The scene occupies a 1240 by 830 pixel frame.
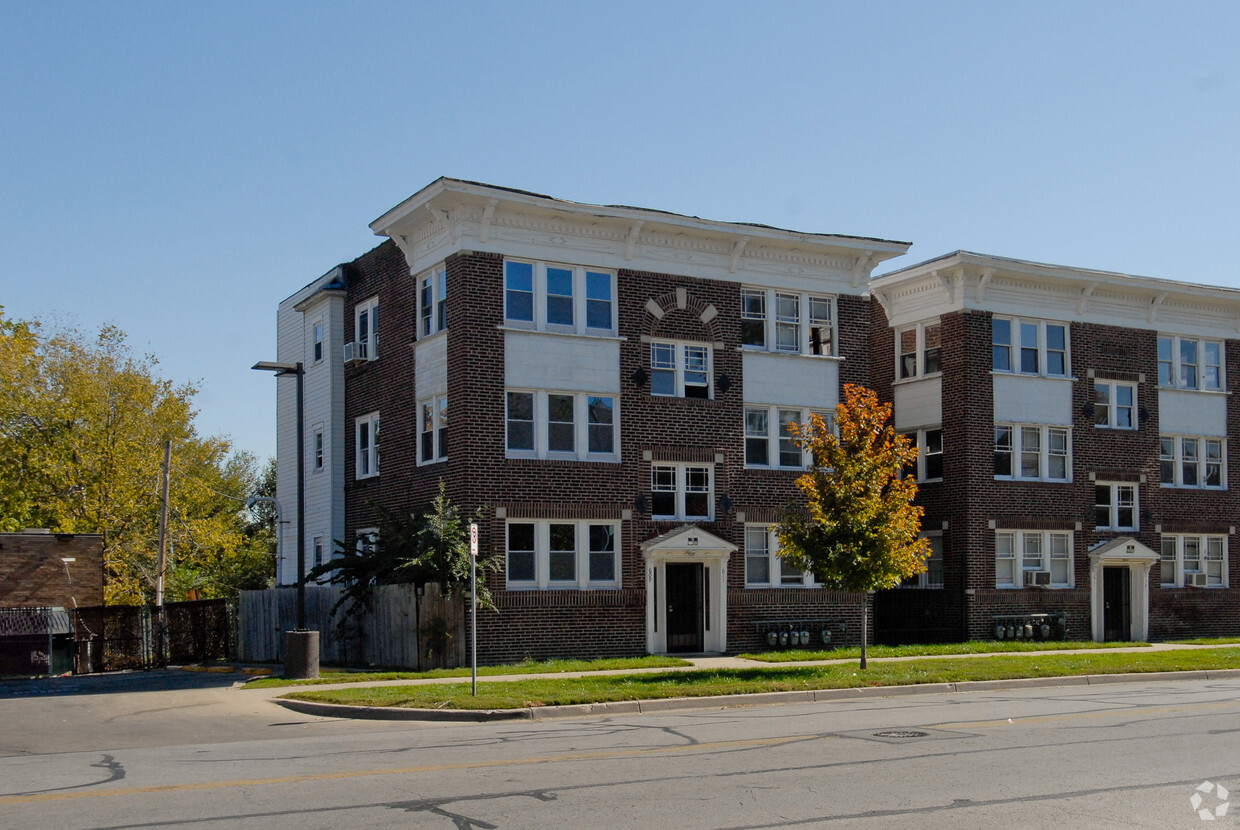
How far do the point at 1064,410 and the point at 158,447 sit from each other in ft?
102

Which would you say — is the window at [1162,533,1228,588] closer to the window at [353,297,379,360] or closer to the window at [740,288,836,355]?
the window at [740,288,836,355]

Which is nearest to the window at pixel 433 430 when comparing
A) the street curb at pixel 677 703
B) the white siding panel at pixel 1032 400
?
the street curb at pixel 677 703

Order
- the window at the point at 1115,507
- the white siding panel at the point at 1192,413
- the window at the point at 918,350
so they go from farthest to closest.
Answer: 1. the white siding panel at the point at 1192,413
2. the window at the point at 1115,507
3. the window at the point at 918,350

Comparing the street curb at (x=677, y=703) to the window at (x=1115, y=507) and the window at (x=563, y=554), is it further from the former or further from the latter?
the window at (x=1115, y=507)

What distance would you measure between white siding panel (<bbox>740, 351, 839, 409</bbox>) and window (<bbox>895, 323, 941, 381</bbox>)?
180 inches

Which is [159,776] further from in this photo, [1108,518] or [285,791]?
[1108,518]

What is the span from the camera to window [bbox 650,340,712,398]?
2870cm

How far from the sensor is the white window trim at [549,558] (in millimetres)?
26797

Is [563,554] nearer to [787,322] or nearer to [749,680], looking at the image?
[749,680]

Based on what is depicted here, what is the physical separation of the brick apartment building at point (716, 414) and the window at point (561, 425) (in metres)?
0.07

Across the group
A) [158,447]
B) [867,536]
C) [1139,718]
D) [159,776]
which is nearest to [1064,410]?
[867,536]

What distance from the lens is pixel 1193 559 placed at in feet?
118

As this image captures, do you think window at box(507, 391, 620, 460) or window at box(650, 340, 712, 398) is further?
window at box(650, 340, 712, 398)

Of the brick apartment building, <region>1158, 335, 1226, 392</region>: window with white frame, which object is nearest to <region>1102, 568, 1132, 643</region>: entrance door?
the brick apartment building
